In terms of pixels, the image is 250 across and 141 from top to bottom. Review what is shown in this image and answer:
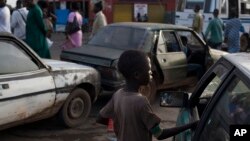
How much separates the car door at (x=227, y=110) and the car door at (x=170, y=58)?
196 inches

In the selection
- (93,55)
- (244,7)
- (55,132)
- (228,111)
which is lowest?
(55,132)

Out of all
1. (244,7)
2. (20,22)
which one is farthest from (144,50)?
(244,7)

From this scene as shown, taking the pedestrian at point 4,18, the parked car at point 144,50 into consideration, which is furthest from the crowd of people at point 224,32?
the pedestrian at point 4,18

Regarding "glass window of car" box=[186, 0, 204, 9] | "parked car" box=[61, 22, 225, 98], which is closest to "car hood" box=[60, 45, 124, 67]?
"parked car" box=[61, 22, 225, 98]

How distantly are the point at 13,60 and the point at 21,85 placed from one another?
13.9 inches

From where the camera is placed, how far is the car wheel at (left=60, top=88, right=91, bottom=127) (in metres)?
6.24

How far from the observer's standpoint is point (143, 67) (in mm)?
2797

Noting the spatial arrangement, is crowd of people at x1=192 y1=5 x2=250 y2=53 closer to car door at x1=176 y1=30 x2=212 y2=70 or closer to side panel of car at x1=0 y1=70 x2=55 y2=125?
car door at x1=176 y1=30 x2=212 y2=70

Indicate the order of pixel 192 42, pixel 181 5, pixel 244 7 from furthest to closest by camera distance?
pixel 181 5 < pixel 244 7 < pixel 192 42

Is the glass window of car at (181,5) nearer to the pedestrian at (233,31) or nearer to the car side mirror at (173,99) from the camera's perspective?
the pedestrian at (233,31)

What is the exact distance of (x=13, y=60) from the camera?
17.7 ft

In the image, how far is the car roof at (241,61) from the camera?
2.40 m

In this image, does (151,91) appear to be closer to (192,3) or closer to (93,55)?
(93,55)

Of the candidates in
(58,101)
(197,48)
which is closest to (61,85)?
(58,101)
